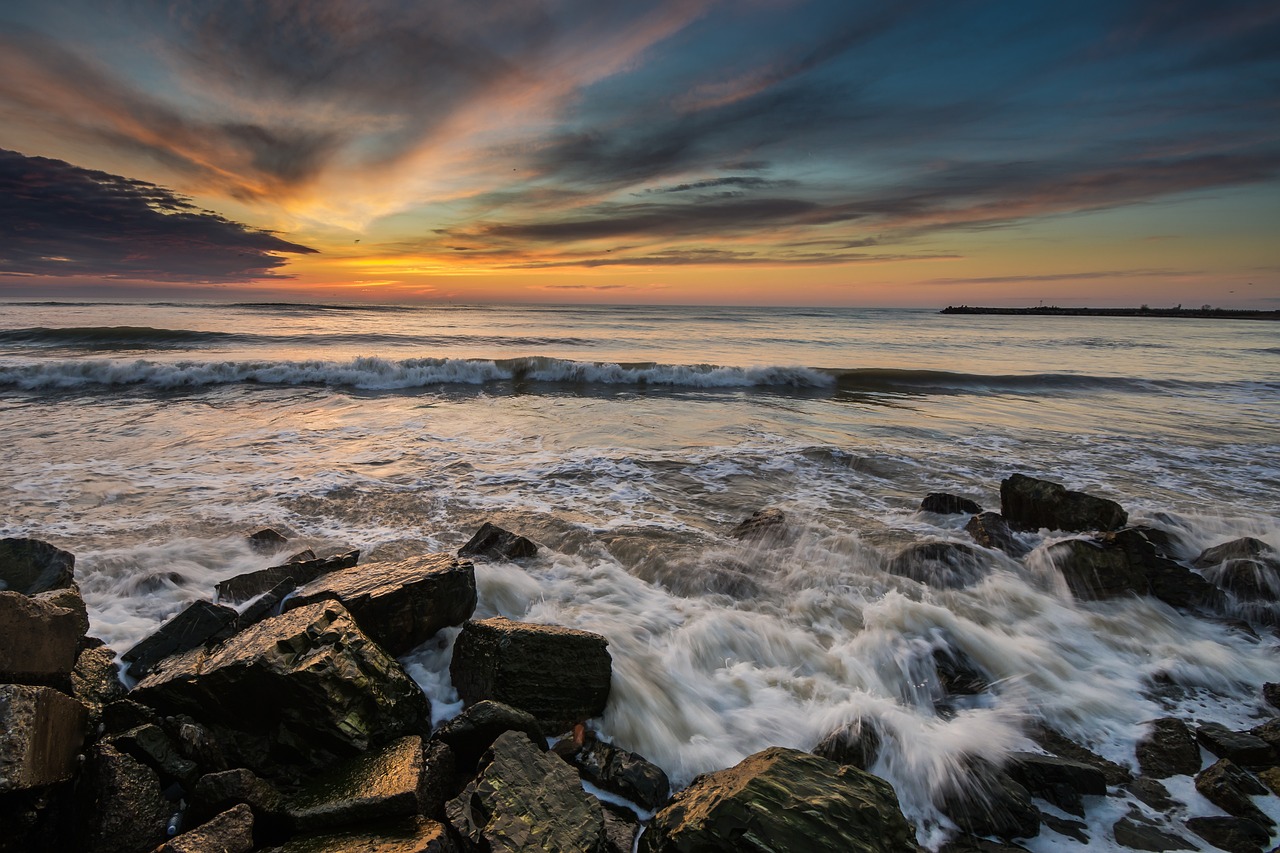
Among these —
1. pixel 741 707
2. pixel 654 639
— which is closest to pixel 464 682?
pixel 654 639

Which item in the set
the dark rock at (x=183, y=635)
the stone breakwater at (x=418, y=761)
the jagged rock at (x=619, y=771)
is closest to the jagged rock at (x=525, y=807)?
the stone breakwater at (x=418, y=761)

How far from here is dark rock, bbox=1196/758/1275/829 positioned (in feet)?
9.99

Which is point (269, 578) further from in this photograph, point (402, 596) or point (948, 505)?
point (948, 505)

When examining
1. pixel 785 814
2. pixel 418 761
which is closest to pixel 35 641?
pixel 418 761

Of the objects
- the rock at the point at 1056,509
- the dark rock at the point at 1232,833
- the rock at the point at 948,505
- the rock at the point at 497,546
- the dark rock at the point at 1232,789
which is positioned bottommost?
the dark rock at the point at 1232,833

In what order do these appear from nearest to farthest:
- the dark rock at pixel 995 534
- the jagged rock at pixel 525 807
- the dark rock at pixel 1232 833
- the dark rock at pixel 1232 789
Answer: the jagged rock at pixel 525 807
the dark rock at pixel 1232 833
the dark rock at pixel 1232 789
the dark rock at pixel 995 534

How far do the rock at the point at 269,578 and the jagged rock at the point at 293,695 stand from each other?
5.02ft

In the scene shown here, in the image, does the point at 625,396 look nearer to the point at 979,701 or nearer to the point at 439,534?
the point at 439,534

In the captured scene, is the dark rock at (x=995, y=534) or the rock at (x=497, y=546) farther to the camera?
the dark rock at (x=995, y=534)

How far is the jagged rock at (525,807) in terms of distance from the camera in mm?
2461

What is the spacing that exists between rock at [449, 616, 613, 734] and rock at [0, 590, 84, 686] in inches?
81.5

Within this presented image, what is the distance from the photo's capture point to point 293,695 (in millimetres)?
2990

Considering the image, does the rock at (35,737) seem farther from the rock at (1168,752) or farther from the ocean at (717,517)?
the rock at (1168,752)

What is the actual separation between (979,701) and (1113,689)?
109 centimetres
